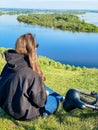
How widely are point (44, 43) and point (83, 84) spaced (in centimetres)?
2420

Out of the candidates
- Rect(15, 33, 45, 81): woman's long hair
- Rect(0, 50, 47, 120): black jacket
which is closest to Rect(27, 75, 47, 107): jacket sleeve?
Rect(0, 50, 47, 120): black jacket

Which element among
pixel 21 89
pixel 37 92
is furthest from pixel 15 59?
pixel 37 92

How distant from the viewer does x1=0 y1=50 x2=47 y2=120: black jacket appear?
4012 mm

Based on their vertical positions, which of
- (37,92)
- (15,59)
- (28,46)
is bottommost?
(37,92)

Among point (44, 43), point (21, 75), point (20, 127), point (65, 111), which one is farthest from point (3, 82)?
point (44, 43)

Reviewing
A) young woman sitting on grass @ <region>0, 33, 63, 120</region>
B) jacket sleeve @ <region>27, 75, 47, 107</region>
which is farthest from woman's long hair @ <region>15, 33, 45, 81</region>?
jacket sleeve @ <region>27, 75, 47, 107</region>

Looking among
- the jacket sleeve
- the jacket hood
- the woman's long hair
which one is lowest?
the jacket sleeve

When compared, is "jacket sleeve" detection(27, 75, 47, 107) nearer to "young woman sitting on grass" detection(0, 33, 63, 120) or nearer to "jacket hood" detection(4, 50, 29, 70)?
"young woman sitting on grass" detection(0, 33, 63, 120)

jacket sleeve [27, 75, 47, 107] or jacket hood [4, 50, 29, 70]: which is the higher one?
jacket hood [4, 50, 29, 70]

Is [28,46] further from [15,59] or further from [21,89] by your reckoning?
[21,89]

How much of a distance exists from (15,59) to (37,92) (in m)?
0.49

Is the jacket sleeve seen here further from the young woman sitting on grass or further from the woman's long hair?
the woman's long hair

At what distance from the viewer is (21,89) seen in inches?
159

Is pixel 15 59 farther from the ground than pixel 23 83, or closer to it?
farther from the ground
